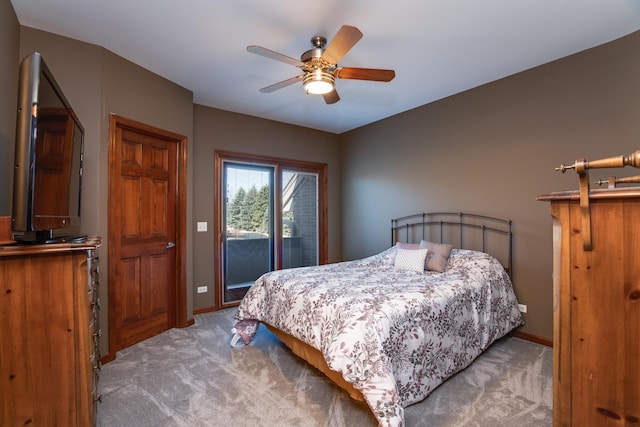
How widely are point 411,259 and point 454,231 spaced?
0.86m

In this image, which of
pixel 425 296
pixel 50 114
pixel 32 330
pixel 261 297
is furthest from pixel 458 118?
pixel 32 330

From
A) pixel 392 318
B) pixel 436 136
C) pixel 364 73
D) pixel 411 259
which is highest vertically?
pixel 364 73

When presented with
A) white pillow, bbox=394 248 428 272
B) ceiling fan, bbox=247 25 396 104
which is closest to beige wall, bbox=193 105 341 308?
ceiling fan, bbox=247 25 396 104

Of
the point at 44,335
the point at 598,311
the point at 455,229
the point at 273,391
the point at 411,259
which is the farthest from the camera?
the point at 455,229

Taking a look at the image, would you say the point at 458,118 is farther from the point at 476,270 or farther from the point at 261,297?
the point at 261,297

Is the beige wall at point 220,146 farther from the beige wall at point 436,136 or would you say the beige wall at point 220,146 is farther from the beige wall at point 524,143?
the beige wall at point 524,143

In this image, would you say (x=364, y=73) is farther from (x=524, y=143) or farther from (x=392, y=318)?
(x=524, y=143)

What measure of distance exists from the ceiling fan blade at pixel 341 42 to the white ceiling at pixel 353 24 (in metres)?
0.32

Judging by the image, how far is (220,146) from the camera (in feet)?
13.9

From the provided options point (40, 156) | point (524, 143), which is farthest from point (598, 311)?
point (524, 143)

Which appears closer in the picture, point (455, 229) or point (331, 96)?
point (331, 96)

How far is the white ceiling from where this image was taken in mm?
2203

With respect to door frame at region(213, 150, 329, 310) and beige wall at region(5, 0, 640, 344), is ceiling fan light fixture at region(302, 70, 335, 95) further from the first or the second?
door frame at region(213, 150, 329, 310)

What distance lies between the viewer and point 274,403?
2.14 metres
